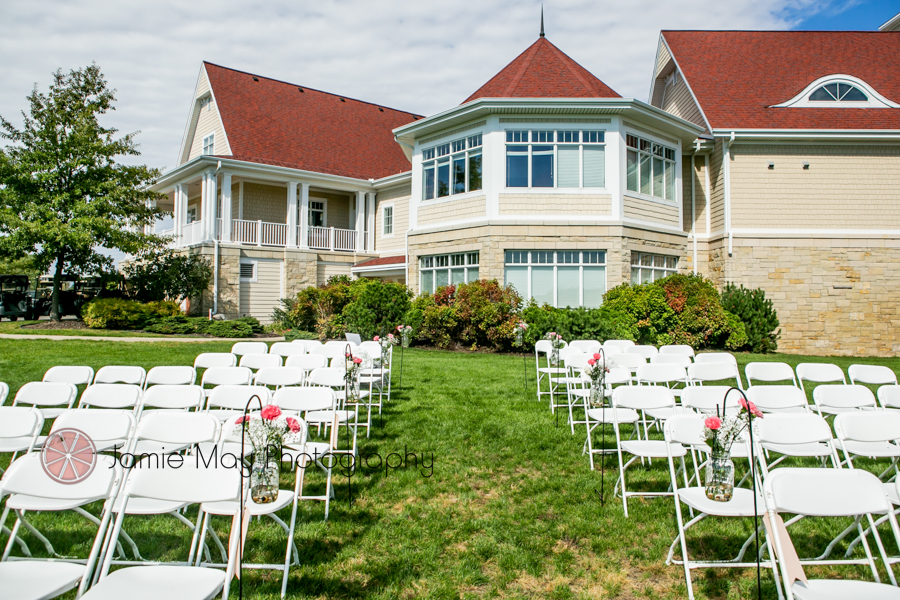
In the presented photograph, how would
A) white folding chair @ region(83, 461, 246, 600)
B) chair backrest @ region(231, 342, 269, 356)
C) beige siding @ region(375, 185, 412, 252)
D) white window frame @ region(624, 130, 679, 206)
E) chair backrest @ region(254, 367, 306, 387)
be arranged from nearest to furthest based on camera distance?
white folding chair @ region(83, 461, 246, 600)
chair backrest @ region(254, 367, 306, 387)
chair backrest @ region(231, 342, 269, 356)
white window frame @ region(624, 130, 679, 206)
beige siding @ region(375, 185, 412, 252)

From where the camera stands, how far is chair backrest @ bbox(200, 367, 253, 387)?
19.4 ft

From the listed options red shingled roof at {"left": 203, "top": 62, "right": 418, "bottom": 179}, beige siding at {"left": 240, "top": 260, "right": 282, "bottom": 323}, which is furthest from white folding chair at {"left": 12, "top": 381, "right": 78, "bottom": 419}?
red shingled roof at {"left": 203, "top": 62, "right": 418, "bottom": 179}

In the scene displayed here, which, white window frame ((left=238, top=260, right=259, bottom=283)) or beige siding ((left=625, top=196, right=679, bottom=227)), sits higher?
beige siding ((left=625, top=196, right=679, bottom=227))

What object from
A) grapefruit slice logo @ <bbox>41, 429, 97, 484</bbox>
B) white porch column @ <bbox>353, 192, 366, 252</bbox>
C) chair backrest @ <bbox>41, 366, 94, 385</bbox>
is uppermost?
white porch column @ <bbox>353, 192, 366, 252</bbox>

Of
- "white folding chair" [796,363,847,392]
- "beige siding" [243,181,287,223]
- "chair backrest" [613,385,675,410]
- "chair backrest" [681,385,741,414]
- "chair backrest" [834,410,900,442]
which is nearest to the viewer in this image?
"chair backrest" [834,410,900,442]

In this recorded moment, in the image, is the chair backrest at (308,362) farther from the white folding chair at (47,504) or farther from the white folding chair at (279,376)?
the white folding chair at (47,504)

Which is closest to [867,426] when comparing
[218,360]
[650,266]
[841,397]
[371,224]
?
[841,397]

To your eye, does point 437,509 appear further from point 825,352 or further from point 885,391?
point 825,352

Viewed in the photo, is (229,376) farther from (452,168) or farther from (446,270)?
(452,168)

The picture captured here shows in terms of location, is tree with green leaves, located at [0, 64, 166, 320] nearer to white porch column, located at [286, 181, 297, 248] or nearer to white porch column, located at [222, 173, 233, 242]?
white porch column, located at [222, 173, 233, 242]

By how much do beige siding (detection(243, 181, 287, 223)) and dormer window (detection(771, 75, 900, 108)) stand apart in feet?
60.3

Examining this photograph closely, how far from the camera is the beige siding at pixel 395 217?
2252 cm

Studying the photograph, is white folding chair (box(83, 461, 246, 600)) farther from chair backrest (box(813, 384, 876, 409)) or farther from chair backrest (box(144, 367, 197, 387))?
chair backrest (box(813, 384, 876, 409))

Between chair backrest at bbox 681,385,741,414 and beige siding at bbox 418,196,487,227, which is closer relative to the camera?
chair backrest at bbox 681,385,741,414
